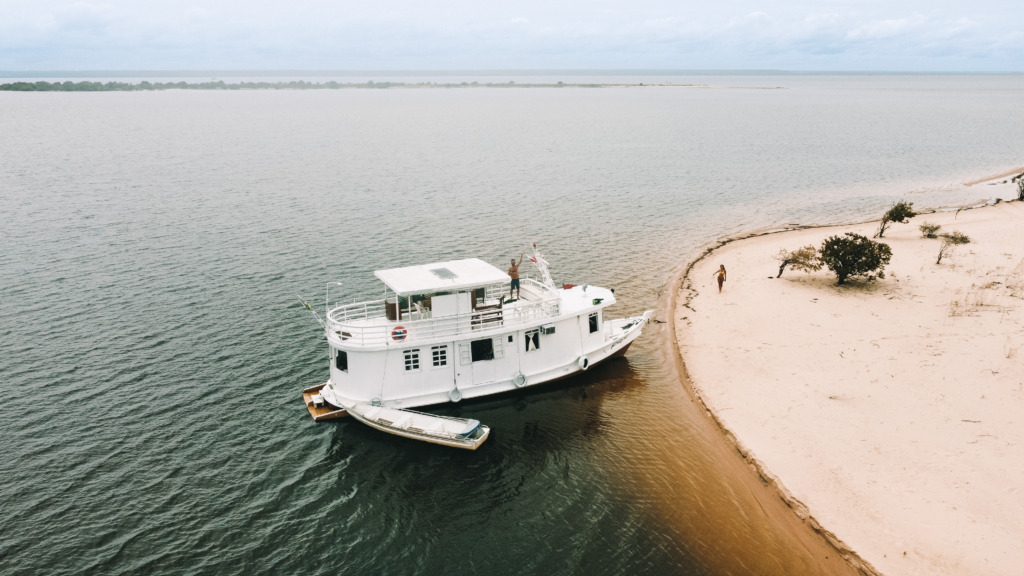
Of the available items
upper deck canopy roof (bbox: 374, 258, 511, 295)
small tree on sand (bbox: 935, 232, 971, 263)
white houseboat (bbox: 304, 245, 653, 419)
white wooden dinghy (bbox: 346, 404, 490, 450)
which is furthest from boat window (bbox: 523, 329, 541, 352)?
small tree on sand (bbox: 935, 232, 971, 263)

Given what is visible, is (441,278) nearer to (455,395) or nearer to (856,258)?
(455,395)

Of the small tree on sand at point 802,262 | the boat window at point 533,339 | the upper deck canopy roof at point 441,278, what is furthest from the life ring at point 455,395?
the small tree on sand at point 802,262

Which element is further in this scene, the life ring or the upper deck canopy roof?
the life ring

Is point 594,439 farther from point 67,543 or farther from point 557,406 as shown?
point 67,543

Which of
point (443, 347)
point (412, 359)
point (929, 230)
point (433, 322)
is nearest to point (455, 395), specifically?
point (443, 347)

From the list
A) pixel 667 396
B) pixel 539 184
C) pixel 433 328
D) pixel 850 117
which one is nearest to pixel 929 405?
pixel 667 396

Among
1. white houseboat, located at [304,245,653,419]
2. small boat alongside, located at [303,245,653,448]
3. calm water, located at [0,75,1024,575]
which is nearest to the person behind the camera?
calm water, located at [0,75,1024,575]

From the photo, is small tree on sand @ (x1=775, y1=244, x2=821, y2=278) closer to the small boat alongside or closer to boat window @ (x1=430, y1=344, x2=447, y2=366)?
the small boat alongside
